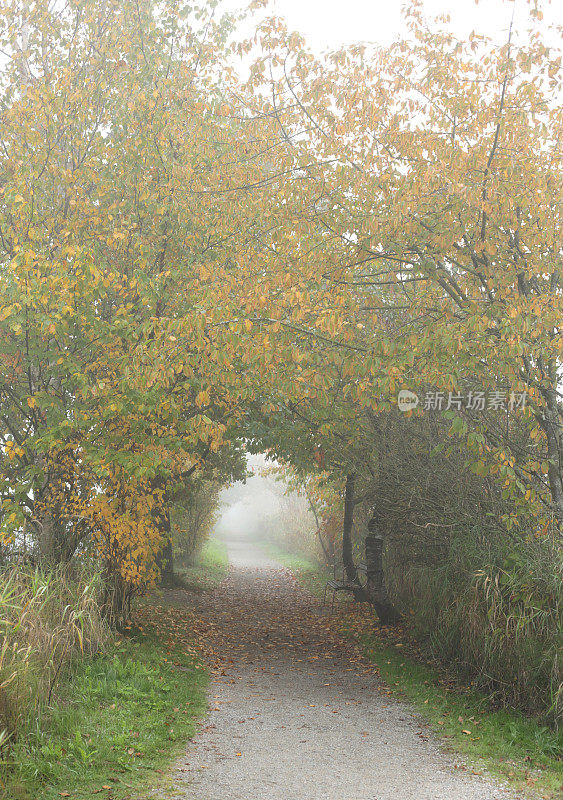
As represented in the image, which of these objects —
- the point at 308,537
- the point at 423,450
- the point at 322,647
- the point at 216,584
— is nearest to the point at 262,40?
the point at 423,450

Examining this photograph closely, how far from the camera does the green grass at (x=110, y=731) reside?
448 centimetres

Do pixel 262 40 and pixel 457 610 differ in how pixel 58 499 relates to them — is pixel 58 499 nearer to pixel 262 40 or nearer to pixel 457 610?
pixel 457 610

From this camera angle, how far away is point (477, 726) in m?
6.25

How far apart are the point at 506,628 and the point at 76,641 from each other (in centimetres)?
449

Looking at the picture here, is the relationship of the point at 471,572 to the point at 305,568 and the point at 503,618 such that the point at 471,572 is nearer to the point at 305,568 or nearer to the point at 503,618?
the point at 503,618

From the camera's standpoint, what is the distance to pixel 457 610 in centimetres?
732

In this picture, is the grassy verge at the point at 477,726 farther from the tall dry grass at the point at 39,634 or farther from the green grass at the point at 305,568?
the green grass at the point at 305,568

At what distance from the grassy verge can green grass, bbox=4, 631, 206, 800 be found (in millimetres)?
2508

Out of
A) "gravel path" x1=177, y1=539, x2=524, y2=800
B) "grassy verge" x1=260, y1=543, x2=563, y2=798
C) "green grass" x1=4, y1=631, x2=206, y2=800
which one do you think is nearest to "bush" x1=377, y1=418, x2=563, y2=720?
"grassy verge" x1=260, y1=543, x2=563, y2=798

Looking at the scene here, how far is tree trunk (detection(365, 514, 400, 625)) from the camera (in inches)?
426

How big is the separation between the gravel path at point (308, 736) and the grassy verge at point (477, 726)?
218mm

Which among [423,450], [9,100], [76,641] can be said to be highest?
[9,100]

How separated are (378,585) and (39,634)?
21.4ft

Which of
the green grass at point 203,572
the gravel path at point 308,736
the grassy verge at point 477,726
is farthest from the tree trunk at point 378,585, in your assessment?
the green grass at point 203,572
